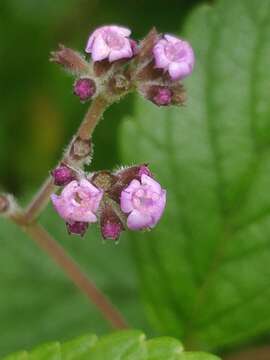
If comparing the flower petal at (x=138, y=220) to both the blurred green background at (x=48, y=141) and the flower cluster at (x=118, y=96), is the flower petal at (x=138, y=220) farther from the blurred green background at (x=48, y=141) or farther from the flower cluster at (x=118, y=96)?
the blurred green background at (x=48, y=141)

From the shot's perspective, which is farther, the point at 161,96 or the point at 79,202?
Result: the point at 161,96

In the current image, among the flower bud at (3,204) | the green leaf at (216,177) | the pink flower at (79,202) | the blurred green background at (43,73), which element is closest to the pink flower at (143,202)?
the pink flower at (79,202)

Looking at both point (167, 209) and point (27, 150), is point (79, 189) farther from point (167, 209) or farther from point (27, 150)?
point (27, 150)

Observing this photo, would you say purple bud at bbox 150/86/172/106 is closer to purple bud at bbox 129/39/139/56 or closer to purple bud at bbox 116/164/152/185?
purple bud at bbox 129/39/139/56

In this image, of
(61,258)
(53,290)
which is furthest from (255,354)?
(61,258)

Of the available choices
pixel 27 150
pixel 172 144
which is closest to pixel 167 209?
pixel 172 144

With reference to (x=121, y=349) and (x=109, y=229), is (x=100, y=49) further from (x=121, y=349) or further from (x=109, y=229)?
(x=121, y=349)

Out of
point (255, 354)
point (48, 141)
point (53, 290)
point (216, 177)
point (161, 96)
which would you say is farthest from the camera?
point (48, 141)
